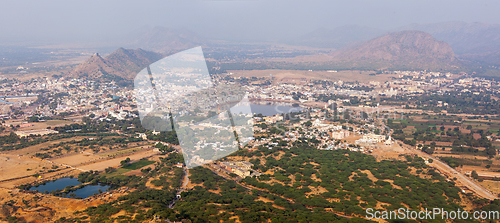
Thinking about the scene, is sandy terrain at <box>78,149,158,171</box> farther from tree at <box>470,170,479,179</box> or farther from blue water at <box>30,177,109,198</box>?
tree at <box>470,170,479,179</box>

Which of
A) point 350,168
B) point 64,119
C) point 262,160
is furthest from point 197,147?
point 64,119

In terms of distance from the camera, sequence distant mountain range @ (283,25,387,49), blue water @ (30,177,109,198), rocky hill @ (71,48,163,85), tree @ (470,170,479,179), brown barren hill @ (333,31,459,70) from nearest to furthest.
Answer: blue water @ (30,177,109,198) < tree @ (470,170,479,179) < rocky hill @ (71,48,163,85) < brown barren hill @ (333,31,459,70) < distant mountain range @ (283,25,387,49)

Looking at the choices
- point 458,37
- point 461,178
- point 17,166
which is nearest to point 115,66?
point 17,166

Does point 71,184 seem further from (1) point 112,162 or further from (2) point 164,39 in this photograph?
(2) point 164,39

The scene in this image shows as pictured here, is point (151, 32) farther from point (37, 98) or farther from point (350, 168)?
point (350, 168)

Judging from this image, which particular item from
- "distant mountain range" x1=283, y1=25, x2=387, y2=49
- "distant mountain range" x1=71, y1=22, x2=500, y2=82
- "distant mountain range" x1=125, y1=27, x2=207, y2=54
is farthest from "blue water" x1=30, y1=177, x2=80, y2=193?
"distant mountain range" x1=283, y1=25, x2=387, y2=49
